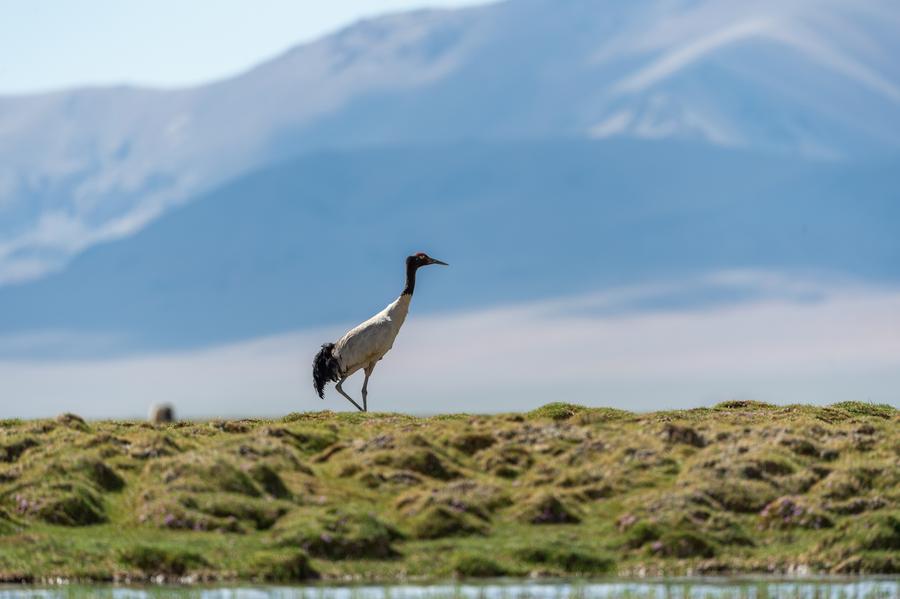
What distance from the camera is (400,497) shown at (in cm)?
3341

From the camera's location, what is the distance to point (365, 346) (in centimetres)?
5116

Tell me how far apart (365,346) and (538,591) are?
2398cm

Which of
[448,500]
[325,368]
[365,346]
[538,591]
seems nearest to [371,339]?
[365,346]

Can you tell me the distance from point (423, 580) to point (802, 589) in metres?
6.30

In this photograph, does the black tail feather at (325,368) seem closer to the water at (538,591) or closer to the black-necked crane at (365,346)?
the black-necked crane at (365,346)

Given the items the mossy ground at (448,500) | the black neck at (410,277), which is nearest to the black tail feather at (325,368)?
the black neck at (410,277)

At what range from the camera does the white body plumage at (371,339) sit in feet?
168

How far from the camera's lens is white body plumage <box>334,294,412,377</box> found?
51.1 meters

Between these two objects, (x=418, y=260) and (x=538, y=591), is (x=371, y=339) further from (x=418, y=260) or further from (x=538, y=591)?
(x=538, y=591)

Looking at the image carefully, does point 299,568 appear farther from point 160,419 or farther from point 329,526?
point 160,419

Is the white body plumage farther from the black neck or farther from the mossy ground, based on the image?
the mossy ground

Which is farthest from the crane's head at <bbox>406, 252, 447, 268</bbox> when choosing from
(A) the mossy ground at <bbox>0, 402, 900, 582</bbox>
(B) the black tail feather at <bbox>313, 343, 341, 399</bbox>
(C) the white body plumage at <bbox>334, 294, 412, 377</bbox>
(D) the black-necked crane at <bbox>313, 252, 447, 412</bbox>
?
(A) the mossy ground at <bbox>0, 402, 900, 582</bbox>

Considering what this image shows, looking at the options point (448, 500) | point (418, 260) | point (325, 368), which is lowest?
point (448, 500)

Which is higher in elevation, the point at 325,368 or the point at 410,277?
the point at 410,277
